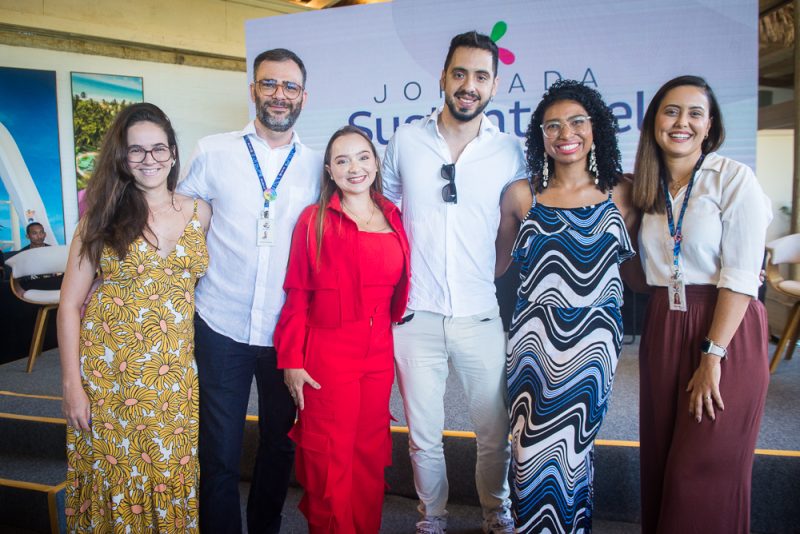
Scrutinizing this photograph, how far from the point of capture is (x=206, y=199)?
6.75 feet

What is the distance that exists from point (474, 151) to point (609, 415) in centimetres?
170

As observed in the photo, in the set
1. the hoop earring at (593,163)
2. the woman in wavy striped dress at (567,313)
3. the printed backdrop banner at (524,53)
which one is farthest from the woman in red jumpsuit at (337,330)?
the printed backdrop banner at (524,53)

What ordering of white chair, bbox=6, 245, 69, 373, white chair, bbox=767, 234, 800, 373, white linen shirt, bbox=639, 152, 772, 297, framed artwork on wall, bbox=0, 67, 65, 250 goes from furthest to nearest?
framed artwork on wall, bbox=0, 67, 65, 250
white chair, bbox=6, 245, 69, 373
white chair, bbox=767, 234, 800, 373
white linen shirt, bbox=639, 152, 772, 297

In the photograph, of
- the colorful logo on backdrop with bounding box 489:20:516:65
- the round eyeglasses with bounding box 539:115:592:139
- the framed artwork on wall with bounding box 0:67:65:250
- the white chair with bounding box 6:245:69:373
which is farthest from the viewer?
the framed artwork on wall with bounding box 0:67:65:250

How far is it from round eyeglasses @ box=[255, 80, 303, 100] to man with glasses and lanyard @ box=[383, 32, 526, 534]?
478 millimetres

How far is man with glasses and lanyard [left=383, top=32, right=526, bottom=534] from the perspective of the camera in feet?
6.86

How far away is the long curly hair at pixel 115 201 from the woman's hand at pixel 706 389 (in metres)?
1.78

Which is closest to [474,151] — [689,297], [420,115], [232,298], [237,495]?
[689,297]

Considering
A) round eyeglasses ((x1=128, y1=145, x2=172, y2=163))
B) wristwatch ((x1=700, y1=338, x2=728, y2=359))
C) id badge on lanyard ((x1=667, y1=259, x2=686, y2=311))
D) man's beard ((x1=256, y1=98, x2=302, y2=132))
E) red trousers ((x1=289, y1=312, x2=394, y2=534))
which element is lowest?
red trousers ((x1=289, y1=312, x2=394, y2=534))

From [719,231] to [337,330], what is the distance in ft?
4.09

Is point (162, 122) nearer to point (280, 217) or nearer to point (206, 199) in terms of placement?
point (206, 199)

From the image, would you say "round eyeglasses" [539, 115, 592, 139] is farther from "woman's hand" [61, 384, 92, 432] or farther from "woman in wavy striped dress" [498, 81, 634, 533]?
"woman's hand" [61, 384, 92, 432]

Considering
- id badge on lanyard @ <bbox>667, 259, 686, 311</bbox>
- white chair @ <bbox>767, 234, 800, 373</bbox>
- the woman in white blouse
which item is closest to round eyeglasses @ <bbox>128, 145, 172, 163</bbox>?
the woman in white blouse

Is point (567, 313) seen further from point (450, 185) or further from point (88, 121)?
point (88, 121)
